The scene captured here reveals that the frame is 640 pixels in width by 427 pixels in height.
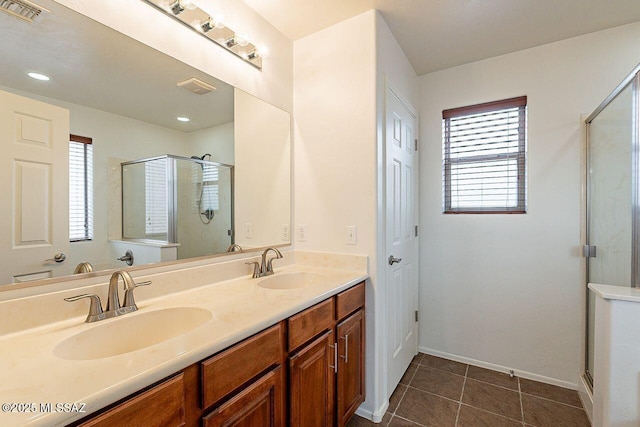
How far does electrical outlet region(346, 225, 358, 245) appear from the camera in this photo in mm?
1837

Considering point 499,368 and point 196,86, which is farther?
point 499,368

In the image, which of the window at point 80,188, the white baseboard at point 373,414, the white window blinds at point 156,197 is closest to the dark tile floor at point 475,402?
the white baseboard at point 373,414

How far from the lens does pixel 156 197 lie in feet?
4.50

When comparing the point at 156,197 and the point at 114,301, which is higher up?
the point at 156,197

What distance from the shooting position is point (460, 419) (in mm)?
1777

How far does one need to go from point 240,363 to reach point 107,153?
970 mm

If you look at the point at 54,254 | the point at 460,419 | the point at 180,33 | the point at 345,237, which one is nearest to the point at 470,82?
the point at 345,237

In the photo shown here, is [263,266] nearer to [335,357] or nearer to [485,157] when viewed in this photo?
[335,357]

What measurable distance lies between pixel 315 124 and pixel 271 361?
1.48 meters

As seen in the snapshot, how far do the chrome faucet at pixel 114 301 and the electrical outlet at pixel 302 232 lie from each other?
1101 mm

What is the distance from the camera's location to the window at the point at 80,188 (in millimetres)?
1079

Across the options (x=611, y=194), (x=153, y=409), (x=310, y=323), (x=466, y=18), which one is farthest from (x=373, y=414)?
(x=466, y=18)

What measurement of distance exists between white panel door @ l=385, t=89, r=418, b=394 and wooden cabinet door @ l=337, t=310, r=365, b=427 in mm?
301

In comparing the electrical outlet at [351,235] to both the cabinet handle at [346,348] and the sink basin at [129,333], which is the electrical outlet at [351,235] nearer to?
the cabinet handle at [346,348]
